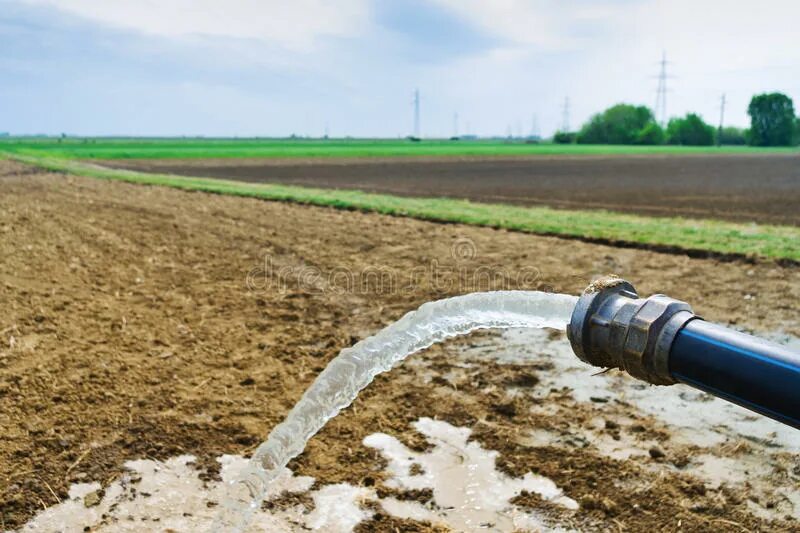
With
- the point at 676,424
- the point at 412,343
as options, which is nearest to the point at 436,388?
the point at 412,343

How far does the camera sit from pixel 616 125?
118 metres

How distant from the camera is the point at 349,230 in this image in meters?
10.6

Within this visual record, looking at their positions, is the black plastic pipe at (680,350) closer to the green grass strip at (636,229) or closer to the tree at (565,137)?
the green grass strip at (636,229)

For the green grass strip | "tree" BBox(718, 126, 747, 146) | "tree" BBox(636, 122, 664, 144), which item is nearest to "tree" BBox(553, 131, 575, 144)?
"tree" BBox(636, 122, 664, 144)

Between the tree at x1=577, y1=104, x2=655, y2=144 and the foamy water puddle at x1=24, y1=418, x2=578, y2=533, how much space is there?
121586 millimetres

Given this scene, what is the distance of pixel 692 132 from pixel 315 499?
12091 centimetres

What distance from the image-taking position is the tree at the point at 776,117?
102125mm

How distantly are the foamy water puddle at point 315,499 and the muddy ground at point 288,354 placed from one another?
9 centimetres

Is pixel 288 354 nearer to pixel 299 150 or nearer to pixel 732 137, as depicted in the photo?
pixel 299 150

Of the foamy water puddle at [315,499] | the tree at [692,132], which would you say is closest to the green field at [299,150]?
the tree at [692,132]

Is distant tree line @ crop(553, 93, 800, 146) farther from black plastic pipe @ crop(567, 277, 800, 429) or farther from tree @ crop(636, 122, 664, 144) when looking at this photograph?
black plastic pipe @ crop(567, 277, 800, 429)

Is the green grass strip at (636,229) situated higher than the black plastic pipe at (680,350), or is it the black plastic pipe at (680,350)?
the black plastic pipe at (680,350)

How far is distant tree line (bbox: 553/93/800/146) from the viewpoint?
10262 centimetres

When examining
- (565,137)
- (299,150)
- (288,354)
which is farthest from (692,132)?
(288,354)
